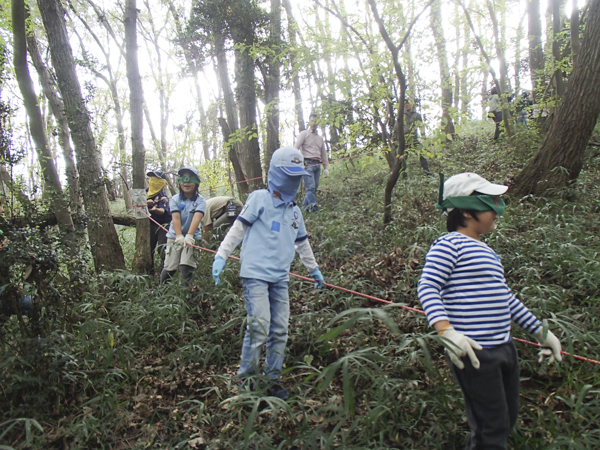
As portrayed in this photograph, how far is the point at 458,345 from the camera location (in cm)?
158

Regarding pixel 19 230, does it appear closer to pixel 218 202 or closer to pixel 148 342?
pixel 148 342

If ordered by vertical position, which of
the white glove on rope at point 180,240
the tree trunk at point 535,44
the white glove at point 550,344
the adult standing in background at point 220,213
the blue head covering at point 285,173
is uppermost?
the tree trunk at point 535,44

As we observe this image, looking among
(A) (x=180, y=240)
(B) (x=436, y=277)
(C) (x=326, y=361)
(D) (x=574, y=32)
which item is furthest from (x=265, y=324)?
(D) (x=574, y=32)

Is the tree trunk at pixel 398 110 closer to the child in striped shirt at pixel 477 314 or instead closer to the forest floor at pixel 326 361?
the forest floor at pixel 326 361

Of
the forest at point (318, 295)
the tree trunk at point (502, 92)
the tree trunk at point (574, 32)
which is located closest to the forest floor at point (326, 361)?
the forest at point (318, 295)

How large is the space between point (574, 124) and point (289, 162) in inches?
172

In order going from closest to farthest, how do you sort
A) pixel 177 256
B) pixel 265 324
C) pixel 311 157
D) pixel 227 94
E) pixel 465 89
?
pixel 265 324 < pixel 177 256 < pixel 311 157 < pixel 227 94 < pixel 465 89

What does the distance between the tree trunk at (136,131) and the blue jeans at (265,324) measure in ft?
13.3

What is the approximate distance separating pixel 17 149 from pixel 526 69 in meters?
15.4

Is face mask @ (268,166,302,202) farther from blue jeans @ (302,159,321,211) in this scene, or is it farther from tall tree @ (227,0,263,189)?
tall tree @ (227,0,263,189)

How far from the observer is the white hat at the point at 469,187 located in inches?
71.4

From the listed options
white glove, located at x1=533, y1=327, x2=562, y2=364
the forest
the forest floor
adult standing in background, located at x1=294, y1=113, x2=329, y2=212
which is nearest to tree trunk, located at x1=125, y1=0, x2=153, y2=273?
the forest

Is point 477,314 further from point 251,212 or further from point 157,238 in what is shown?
point 157,238

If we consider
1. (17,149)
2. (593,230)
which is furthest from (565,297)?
(17,149)
